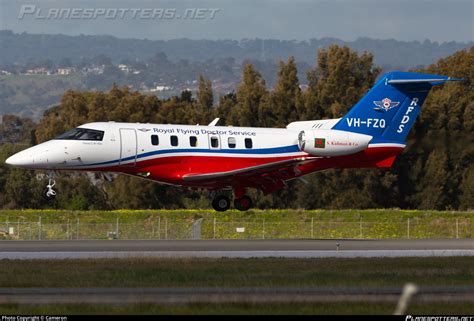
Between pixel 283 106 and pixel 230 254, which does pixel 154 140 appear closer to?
pixel 230 254

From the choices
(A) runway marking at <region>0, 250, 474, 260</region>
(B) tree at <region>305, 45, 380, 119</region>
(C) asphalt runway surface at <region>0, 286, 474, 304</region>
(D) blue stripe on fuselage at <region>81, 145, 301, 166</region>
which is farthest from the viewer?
(B) tree at <region>305, 45, 380, 119</region>

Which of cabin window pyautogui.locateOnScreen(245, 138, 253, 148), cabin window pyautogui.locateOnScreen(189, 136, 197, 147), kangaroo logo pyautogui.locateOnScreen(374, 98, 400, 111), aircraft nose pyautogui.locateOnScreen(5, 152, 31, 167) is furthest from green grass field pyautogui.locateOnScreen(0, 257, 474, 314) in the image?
kangaroo logo pyautogui.locateOnScreen(374, 98, 400, 111)

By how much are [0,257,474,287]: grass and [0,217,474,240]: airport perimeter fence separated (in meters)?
19.9

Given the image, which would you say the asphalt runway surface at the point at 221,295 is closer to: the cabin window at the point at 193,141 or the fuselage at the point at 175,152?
the fuselage at the point at 175,152

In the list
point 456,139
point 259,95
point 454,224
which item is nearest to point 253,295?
point 456,139

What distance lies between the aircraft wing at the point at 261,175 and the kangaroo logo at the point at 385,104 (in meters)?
4.34

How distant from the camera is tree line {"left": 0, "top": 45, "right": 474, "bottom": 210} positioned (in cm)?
7456

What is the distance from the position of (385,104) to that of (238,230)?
1307 cm

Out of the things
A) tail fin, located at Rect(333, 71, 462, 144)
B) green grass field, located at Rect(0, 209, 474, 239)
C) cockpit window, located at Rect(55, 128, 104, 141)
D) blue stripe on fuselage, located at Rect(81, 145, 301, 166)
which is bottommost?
green grass field, located at Rect(0, 209, 474, 239)

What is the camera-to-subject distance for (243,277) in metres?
29.5

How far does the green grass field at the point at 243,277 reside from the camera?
22.0m

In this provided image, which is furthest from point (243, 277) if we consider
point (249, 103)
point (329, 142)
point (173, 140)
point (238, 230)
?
point (249, 103)

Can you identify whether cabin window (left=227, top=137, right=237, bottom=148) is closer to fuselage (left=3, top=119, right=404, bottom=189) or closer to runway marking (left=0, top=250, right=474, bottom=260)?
fuselage (left=3, top=119, right=404, bottom=189)

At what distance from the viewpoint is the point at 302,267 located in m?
33.4
